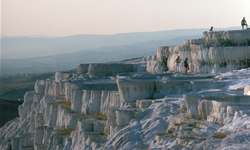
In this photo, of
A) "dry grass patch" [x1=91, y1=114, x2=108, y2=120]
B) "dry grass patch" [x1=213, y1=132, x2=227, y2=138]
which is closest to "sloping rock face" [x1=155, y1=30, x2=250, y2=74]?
"dry grass patch" [x1=91, y1=114, x2=108, y2=120]

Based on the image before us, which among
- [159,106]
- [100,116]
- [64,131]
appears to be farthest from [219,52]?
[64,131]

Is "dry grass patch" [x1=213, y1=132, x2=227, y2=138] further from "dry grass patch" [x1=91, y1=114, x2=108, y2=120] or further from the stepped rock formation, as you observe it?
"dry grass patch" [x1=91, y1=114, x2=108, y2=120]

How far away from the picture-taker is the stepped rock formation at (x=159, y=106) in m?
21.9

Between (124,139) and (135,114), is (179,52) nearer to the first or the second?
(135,114)

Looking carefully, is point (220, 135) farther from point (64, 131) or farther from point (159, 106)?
point (64, 131)

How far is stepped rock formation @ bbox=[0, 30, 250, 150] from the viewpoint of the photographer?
21.9 m

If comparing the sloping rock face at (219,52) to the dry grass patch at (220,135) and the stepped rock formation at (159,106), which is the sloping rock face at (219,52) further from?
the dry grass patch at (220,135)

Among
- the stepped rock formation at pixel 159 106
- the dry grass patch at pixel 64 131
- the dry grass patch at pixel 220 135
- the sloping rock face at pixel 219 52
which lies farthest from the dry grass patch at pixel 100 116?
the dry grass patch at pixel 220 135

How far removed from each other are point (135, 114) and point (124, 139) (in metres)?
2.69

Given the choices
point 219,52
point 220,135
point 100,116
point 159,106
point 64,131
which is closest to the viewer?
point 220,135

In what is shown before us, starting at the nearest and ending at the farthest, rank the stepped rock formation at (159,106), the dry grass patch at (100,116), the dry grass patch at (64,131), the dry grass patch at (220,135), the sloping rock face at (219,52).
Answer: the dry grass patch at (220,135) → the stepped rock formation at (159,106) → the dry grass patch at (100,116) → the sloping rock face at (219,52) → the dry grass patch at (64,131)

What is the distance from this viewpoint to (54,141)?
123 ft

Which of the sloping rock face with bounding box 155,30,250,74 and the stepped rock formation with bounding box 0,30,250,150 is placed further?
the sloping rock face with bounding box 155,30,250,74

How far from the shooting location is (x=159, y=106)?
27656mm
